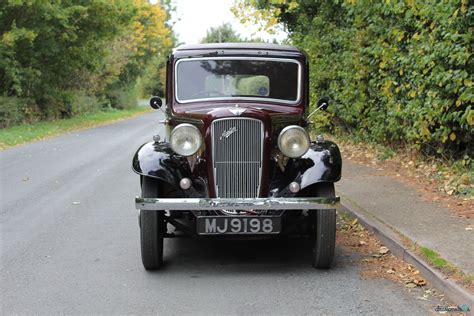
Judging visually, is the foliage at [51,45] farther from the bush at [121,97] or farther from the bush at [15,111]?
the bush at [121,97]

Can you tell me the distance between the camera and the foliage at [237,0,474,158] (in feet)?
24.0

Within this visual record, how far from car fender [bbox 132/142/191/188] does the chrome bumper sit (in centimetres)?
33

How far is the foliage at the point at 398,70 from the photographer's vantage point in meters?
7.32

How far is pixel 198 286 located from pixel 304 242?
6.02 feet

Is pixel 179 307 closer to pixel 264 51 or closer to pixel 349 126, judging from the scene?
pixel 264 51

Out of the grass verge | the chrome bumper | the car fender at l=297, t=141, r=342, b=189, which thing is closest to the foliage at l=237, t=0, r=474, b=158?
the car fender at l=297, t=141, r=342, b=189

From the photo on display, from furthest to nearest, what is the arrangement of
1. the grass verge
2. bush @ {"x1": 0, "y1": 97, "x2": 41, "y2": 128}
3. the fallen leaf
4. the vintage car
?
bush @ {"x1": 0, "y1": 97, "x2": 41, "y2": 128}
the grass verge
the vintage car
the fallen leaf

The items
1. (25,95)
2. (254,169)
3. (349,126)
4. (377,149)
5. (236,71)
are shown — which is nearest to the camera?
(254,169)

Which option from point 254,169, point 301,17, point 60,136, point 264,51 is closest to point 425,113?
point 264,51

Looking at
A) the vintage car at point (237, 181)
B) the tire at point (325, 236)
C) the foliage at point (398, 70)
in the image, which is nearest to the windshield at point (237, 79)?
the vintage car at point (237, 181)

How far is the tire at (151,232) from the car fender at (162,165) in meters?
0.12

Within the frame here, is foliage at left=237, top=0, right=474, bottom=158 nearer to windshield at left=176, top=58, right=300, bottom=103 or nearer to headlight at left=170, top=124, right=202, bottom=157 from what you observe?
windshield at left=176, top=58, right=300, bottom=103

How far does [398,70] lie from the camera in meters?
9.62

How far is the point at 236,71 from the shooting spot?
6203 millimetres
